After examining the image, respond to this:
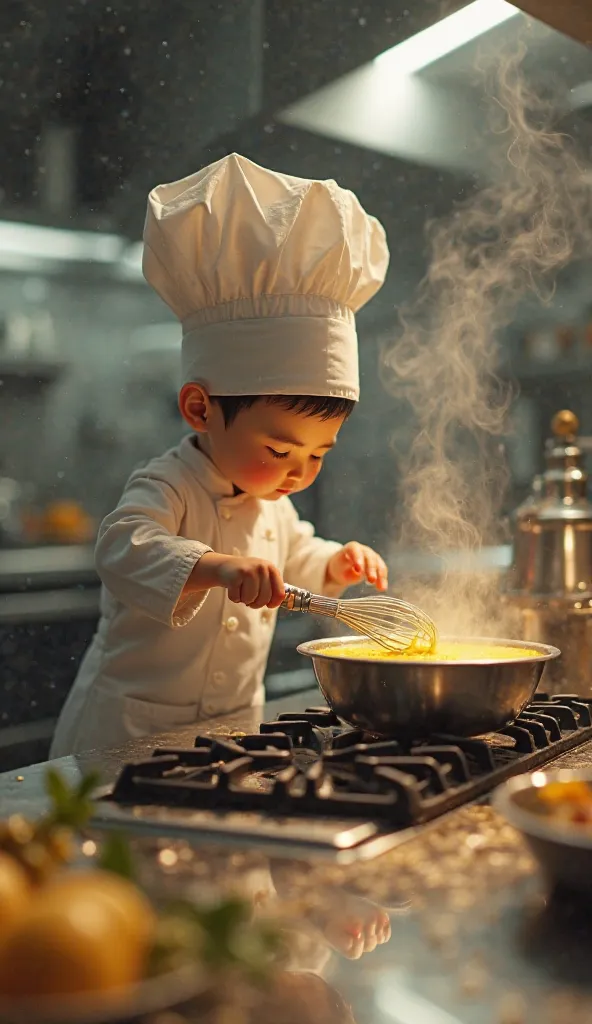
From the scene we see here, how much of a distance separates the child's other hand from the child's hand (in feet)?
1.03

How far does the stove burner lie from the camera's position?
0.72 metres

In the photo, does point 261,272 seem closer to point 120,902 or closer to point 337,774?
point 337,774

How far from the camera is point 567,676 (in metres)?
1.31

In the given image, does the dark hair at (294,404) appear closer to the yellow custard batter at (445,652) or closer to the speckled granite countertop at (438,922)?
the yellow custard batter at (445,652)

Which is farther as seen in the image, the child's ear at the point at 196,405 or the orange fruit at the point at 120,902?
the child's ear at the point at 196,405

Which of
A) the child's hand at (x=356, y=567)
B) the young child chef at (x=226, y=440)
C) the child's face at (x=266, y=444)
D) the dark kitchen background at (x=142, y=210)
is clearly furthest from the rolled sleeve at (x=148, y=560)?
the dark kitchen background at (x=142, y=210)

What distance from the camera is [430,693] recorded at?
84 cm

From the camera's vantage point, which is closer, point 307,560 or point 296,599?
point 296,599

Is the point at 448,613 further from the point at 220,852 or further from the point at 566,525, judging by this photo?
the point at 220,852

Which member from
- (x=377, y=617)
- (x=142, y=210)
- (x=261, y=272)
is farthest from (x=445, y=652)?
(x=142, y=210)

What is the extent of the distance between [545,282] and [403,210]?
0.29 meters

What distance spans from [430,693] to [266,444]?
420 millimetres

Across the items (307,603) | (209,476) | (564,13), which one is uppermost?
(564,13)

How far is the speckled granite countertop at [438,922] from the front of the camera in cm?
46
